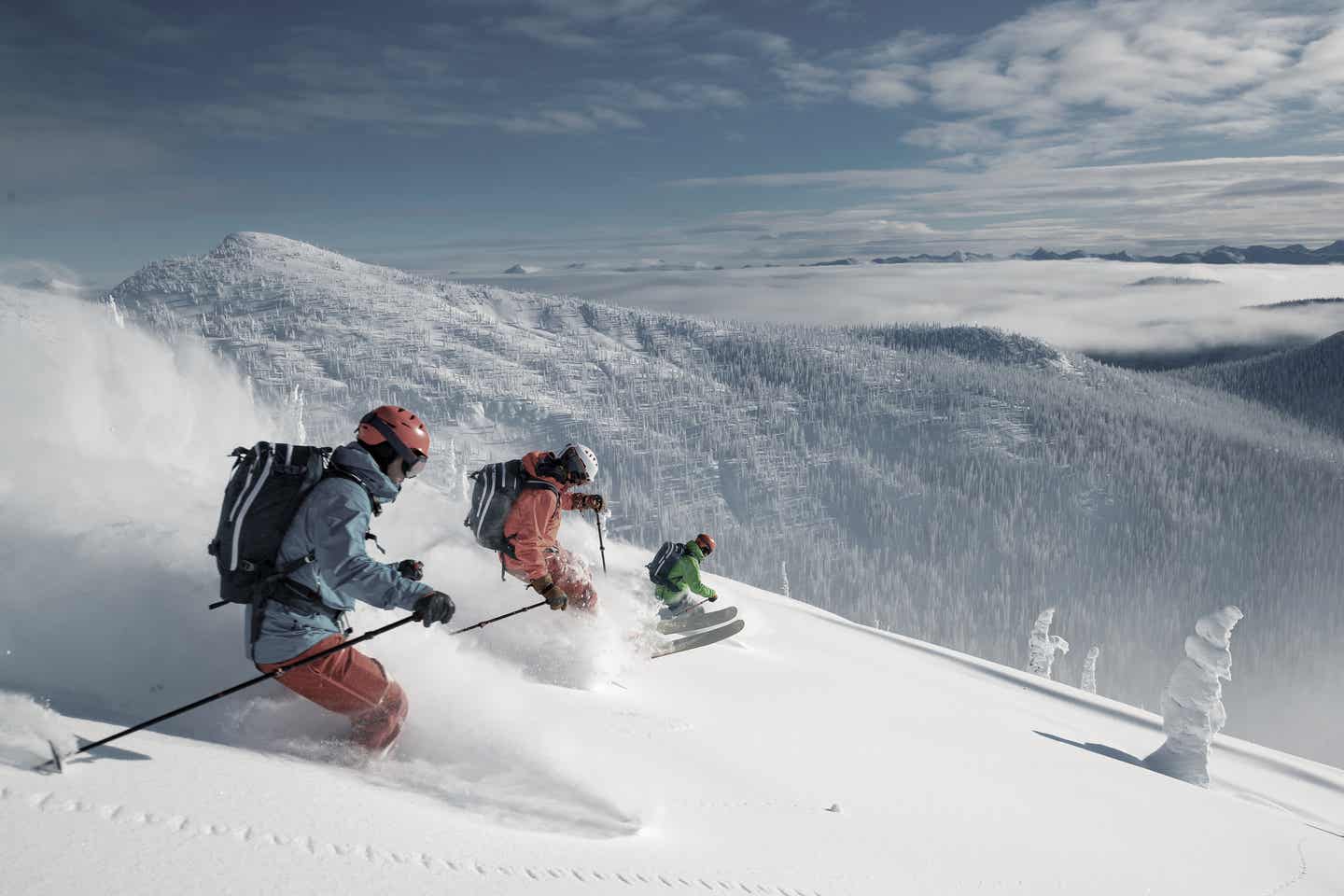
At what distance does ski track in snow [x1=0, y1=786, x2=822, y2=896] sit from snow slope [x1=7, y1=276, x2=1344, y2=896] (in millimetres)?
15

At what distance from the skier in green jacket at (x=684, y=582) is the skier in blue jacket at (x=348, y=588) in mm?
8106

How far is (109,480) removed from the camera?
7668 millimetres

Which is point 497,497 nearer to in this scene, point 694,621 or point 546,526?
point 546,526

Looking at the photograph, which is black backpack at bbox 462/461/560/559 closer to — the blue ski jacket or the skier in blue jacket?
the skier in blue jacket

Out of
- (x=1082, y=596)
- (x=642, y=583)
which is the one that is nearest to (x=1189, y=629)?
(x=1082, y=596)

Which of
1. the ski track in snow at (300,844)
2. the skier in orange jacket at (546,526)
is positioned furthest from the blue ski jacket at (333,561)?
the skier in orange jacket at (546,526)

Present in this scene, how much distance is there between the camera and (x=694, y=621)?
1366 centimetres

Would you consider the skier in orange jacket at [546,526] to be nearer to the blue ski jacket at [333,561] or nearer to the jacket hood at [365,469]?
the jacket hood at [365,469]

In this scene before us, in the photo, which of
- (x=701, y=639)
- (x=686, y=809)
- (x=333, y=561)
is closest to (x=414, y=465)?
(x=333, y=561)

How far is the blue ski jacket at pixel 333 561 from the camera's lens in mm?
4562

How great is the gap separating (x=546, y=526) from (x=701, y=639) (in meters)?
4.77

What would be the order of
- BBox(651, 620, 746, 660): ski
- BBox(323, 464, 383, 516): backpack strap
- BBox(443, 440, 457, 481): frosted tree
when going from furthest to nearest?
BBox(443, 440, 457, 481): frosted tree < BBox(651, 620, 746, 660): ski < BBox(323, 464, 383, 516): backpack strap

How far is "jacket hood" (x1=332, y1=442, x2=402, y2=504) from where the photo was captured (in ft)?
15.5

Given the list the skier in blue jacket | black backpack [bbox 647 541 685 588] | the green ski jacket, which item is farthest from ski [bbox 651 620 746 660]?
the skier in blue jacket
